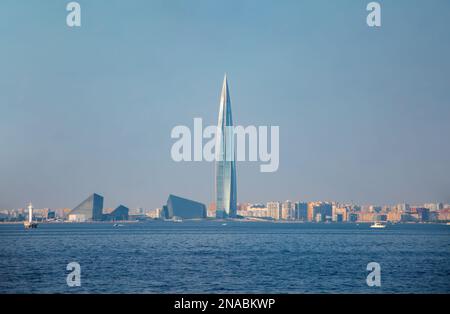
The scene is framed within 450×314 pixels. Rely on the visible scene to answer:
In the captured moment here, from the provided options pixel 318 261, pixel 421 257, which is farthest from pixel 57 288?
pixel 421 257

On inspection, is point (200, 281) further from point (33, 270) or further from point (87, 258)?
point (87, 258)

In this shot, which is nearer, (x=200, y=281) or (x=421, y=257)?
(x=200, y=281)
